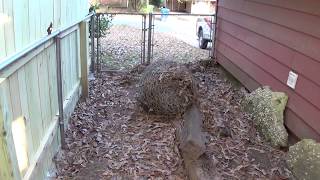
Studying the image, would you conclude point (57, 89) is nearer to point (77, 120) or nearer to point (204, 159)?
point (77, 120)

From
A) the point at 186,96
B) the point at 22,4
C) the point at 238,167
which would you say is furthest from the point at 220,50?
the point at 22,4

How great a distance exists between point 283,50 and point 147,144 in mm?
1797

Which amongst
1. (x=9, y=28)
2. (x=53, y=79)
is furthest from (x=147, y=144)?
(x=9, y=28)

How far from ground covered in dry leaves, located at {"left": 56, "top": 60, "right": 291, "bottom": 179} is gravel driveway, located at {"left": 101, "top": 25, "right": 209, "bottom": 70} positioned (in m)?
2.03

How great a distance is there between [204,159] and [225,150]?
49cm

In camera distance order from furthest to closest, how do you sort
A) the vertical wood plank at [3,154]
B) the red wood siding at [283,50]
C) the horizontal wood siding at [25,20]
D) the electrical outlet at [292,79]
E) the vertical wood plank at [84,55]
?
1. the vertical wood plank at [84,55]
2. the electrical outlet at [292,79]
3. the red wood siding at [283,50]
4. the horizontal wood siding at [25,20]
5. the vertical wood plank at [3,154]

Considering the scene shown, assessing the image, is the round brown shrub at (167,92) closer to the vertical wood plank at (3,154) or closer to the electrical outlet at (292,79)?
the electrical outlet at (292,79)

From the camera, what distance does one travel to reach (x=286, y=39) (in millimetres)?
4016

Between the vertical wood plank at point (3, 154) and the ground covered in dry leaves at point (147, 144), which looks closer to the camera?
the vertical wood plank at point (3, 154)

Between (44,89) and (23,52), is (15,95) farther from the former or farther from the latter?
(44,89)

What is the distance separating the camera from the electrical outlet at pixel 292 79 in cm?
373

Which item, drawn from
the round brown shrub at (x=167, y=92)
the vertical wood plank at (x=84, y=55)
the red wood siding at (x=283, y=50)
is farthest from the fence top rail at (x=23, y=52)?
the red wood siding at (x=283, y=50)

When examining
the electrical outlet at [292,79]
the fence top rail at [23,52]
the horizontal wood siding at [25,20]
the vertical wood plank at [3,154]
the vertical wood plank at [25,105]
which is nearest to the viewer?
the vertical wood plank at [3,154]

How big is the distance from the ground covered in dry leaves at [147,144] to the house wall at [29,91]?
0.93 feet
